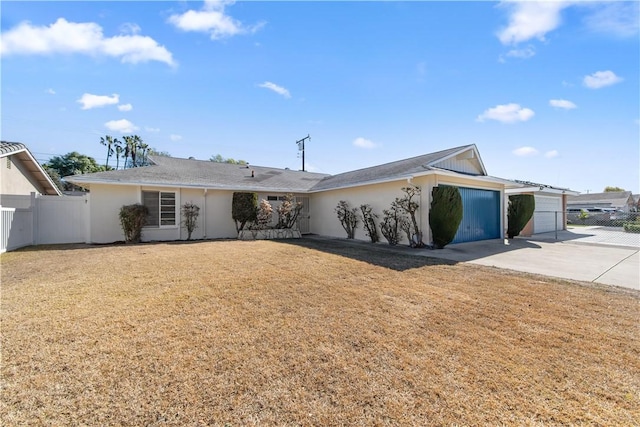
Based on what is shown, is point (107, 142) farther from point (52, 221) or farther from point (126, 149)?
point (52, 221)

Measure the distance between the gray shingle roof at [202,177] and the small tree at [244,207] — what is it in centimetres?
57

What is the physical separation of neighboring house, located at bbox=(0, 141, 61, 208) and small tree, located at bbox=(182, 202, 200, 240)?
6440 mm

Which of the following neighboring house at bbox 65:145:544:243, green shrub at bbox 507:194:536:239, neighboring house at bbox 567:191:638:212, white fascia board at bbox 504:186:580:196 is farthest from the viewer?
neighboring house at bbox 567:191:638:212

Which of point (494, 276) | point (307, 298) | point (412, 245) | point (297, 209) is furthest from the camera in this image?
point (297, 209)

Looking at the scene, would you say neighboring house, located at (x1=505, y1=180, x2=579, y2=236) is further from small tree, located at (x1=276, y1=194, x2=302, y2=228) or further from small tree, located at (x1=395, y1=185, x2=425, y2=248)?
small tree, located at (x1=276, y1=194, x2=302, y2=228)

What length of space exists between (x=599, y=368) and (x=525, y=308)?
1598 mm

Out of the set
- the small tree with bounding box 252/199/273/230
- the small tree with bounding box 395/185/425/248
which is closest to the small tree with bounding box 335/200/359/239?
the small tree with bounding box 395/185/425/248

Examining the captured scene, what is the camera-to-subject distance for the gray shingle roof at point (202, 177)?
448 inches

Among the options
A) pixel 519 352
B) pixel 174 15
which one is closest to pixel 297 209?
pixel 174 15

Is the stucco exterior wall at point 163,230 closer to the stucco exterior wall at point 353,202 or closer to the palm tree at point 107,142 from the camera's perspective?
the stucco exterior wall at point 353,202

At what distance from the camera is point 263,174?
661 inches

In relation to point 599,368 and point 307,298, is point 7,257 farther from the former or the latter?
→ point 599,368

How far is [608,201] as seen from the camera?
131 ft

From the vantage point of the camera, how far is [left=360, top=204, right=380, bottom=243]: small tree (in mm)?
11914
